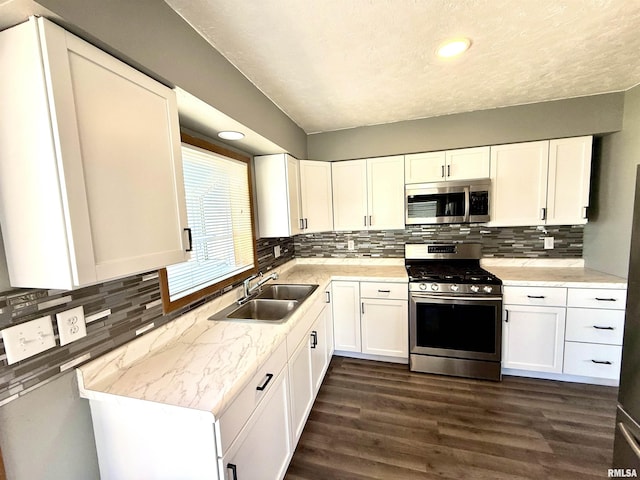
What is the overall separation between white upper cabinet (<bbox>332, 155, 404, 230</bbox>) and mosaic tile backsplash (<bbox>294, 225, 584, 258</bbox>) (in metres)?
0.24

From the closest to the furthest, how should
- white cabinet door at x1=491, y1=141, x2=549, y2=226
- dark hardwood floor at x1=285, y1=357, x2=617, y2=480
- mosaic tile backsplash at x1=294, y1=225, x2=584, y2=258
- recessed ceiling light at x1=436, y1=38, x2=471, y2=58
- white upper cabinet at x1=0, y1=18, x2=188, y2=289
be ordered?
white upper cabinet at x1=0, y1=18, x2=188, y2=289 < recessed ceiling light at x1=436, y1=38, x2=471, y2=58 < dark hardwood floor at x1=285, y1=357, x2=617, y2=480 < white cabinet door at x1=491, y1=141, x2=549, y2=226 < mosaic tile backsplash at x1=294, y1=225, x2=584, y2=258

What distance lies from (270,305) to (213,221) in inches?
30.7

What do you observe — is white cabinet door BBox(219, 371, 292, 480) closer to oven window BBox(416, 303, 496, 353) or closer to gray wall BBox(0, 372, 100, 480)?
gray wall BBox(0, 372, 100, 480)

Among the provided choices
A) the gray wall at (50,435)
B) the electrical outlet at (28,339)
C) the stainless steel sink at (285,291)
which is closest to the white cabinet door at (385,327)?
the stainless steel sink at (285,291)

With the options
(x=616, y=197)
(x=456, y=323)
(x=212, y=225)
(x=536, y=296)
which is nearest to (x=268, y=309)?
(x=212, y=225)

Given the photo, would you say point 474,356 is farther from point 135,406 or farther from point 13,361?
point 13,361

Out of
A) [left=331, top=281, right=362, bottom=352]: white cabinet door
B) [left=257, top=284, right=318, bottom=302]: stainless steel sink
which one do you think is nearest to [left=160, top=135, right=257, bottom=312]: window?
[left=257, top=284, right=318, bottom=302]: stainless steel sink

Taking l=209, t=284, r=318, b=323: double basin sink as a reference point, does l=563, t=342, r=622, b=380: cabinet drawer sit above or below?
below

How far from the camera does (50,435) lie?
0.96m

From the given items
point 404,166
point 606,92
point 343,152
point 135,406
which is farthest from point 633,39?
point 135,406

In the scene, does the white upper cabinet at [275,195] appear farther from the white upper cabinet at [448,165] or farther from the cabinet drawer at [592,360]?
the cabinet drawer at [592,360]

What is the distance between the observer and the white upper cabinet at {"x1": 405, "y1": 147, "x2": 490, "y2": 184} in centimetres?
253

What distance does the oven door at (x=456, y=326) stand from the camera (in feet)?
7.48

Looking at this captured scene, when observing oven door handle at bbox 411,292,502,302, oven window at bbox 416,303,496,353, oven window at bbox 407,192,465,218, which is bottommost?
oven window at bbox 416,303,496,353
